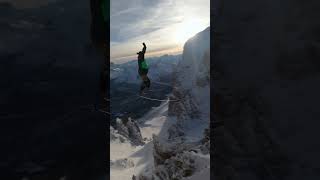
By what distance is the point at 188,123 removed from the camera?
108 inches

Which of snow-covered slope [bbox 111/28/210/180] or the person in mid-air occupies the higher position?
the person in mid-air

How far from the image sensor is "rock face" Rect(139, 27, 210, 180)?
2520 mm

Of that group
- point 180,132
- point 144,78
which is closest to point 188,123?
point 180,132

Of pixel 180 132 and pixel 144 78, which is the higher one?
Result: pixel 144 78

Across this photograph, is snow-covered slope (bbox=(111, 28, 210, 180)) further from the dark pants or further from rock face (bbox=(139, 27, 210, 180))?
the dark pants
